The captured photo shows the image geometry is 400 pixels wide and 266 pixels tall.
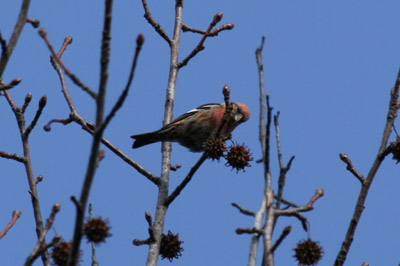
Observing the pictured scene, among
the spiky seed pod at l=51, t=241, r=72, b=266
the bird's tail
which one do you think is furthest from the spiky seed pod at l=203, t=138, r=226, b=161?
the bird's tail

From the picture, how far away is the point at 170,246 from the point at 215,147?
97cm

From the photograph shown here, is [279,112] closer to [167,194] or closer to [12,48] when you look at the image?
[12,48]

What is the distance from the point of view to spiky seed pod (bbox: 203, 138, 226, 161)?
5.71 metres

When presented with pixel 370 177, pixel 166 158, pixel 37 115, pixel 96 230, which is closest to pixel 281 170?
pixel 370 177

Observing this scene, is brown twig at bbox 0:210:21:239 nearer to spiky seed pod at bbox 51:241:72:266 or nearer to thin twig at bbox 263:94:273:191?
spiky seed pod at bbox 51:241:72:266

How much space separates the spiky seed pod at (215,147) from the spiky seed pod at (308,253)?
166 cm

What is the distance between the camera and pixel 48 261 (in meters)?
4.38

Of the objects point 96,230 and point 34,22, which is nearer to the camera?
point 96,230

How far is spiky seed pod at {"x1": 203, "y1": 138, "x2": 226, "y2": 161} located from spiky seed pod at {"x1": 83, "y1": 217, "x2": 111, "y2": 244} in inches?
88.8

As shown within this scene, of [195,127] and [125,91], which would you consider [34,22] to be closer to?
[125,91]

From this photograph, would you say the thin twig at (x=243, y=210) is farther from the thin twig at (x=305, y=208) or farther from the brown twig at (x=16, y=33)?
the brown twig at (x=16, y=33)

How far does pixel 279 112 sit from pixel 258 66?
0.30 metres

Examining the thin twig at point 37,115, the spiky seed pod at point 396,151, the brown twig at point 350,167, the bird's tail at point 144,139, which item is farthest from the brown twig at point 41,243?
the bird's tail at point 144,139

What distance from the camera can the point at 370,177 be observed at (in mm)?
4203
